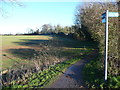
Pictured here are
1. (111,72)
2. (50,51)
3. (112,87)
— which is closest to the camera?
(112,87)

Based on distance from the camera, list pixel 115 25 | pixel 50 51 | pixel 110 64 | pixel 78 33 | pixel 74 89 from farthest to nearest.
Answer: pixel 78 33
pixel 50 51
pixel 115 25
pixel 110 64
pixel 74 89

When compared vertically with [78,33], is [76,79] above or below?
below

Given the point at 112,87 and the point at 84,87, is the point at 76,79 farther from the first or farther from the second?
the point at 112,87

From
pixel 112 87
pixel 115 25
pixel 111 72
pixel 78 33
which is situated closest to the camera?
pixel 112 87

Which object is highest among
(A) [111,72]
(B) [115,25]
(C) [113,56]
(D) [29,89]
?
(B) [115,25]

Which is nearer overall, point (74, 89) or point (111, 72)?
point (74, 89)

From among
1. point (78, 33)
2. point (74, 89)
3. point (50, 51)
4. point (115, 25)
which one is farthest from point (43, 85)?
point (78, 33)

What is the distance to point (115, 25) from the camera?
7.56 m

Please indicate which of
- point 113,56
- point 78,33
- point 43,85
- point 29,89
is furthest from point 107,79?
point 78,33

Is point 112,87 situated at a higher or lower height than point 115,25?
lower

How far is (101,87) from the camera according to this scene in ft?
16.5

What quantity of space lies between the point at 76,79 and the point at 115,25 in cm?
343

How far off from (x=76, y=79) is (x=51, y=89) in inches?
57.3

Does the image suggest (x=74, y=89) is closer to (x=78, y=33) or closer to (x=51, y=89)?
(x=51, y=89)
